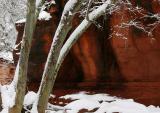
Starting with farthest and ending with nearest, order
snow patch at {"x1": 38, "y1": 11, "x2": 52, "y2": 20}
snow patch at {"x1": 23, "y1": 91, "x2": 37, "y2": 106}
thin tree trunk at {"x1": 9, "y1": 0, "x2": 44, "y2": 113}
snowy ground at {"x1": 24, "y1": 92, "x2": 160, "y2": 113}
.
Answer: snow patch at {"x1": 38, "y1": 11, "x2": 52, "y2": 20} → snowy ground at {"x1": 24, "y1": 92, "x2": 160, "y2": 113} → snow patch at {"x1": 23, "y1": 91, "x2": 37, "y2": 106} → thin tree trunk at {"x1": 9, "y1": 0, "x2": 44, "y2": 113}

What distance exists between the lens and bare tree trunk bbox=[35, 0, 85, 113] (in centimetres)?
854

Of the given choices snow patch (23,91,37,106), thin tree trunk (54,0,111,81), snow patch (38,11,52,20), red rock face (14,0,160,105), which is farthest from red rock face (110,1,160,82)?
thin tree trunk (54,0,111,81)

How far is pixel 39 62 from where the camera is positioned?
15.6 meters

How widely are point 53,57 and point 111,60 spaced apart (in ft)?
22.2

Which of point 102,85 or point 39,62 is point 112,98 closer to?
point 102,85

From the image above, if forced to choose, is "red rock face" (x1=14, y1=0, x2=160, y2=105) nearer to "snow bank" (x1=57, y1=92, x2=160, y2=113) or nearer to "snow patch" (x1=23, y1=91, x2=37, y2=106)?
"snow bank" (x1=57, y1=92, x2=160, y2=113)

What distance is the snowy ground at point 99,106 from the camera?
11677mm

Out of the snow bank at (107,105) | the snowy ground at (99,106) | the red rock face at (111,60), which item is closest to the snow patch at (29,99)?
the snowy ground at (99,106)

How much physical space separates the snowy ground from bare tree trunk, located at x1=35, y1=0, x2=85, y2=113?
2.44 m

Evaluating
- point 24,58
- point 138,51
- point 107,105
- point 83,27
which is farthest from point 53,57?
point 138,51

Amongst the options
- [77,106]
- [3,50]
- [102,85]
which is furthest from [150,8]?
[3,50]

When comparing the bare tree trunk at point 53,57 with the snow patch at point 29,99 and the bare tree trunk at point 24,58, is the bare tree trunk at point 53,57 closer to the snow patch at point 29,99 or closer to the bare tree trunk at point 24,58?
the bare tree trunk at point 24,58

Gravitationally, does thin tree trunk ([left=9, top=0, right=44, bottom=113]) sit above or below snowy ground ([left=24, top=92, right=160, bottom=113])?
above

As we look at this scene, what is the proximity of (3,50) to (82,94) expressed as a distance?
950cm
